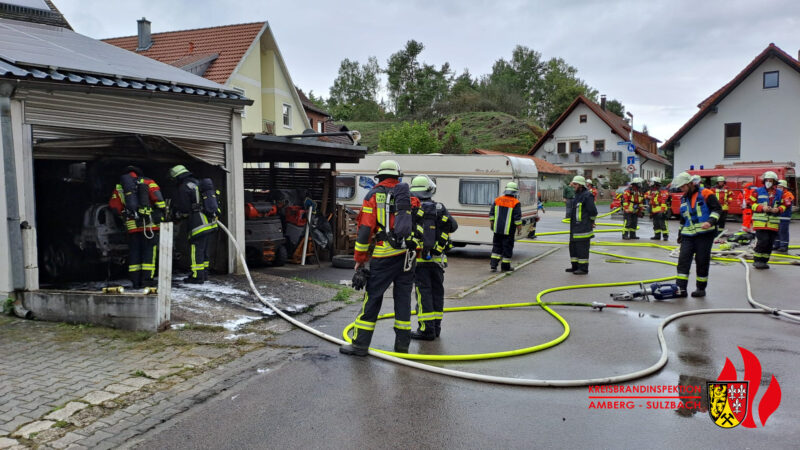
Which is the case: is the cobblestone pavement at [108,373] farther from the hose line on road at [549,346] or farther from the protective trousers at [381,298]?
the protective trousers at [381,298]

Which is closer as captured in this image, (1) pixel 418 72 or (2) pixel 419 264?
(2) pixel 419 264

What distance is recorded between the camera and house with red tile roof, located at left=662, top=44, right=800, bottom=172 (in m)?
31.5

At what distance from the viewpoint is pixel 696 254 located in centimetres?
890

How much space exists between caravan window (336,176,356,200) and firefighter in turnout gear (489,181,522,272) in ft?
17.8

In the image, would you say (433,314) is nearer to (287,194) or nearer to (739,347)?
(739,347)

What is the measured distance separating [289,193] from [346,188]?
4480 millimetres

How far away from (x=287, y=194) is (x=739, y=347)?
8644mm

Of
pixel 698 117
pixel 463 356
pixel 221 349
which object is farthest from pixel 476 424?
pixel 698 117

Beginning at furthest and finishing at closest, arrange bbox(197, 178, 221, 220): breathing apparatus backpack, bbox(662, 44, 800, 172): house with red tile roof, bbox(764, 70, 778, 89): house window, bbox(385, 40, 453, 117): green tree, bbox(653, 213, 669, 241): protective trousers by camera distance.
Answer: bbox(385, 40, 453, 117): green tree → bbox(764, 70, 778, 89): house window → bbox(662, 44, 800, 172): house with red tile roof → bbox(653, 213, 669, 241): protective trousers → bbox(197, 178, 221, 220): breathing apparatus backpack

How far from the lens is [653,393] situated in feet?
15.4

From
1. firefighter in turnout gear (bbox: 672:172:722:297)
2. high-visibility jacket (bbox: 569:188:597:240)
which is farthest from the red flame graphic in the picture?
high-visibility jacket (bbox: 569:188:597:240)

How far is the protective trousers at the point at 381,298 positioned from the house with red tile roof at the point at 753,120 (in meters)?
33.8

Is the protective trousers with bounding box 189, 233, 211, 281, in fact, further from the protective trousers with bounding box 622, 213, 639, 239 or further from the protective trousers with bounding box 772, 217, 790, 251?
the protective trousers with bounding box 622, 213, 639, 239

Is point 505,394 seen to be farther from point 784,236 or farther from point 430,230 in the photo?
point 784,236
